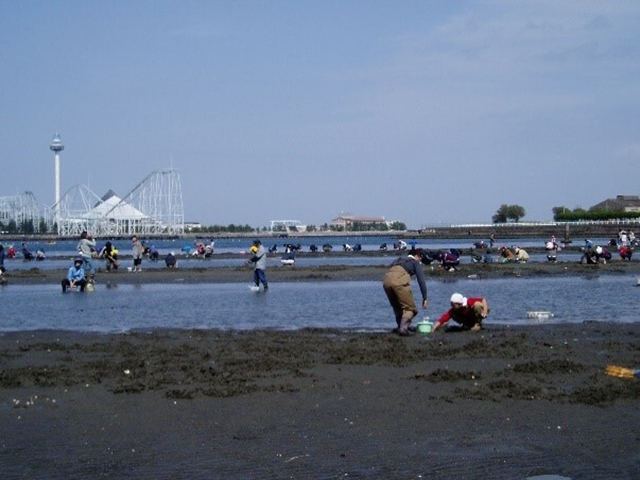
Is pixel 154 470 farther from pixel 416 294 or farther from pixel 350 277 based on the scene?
pixel 350 277

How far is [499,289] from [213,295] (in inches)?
338

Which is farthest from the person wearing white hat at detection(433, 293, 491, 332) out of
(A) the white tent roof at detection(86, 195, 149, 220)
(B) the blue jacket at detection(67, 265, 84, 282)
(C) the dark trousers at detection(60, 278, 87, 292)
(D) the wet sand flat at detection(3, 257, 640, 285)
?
(A) the white tent roof at detection(86, 195, 149, 220)

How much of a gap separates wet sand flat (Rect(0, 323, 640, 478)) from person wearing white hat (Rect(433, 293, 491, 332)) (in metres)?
1.28

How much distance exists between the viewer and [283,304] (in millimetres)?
23125

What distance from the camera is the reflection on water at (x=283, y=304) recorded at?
18.4m

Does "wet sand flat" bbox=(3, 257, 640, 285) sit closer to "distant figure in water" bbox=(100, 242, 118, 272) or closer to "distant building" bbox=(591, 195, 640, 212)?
"distant figure in water" bbox=(100, 242, 118, 272)

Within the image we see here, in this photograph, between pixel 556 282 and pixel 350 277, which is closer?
pixel 556 282

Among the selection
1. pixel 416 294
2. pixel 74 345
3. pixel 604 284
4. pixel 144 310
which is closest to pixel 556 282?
pixel 604 284

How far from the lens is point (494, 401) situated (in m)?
9.53

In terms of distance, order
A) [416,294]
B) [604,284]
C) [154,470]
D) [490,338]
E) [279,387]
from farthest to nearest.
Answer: [604,284]
[416,294]
[490,338]
[279,387]
[154,470]

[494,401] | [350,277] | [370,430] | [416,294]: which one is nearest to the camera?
[370,430]

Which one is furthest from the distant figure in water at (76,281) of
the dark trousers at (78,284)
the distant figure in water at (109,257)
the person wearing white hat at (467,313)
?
the person wearing white hat at (467,313)

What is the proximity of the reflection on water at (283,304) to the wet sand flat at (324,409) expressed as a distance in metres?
4.07

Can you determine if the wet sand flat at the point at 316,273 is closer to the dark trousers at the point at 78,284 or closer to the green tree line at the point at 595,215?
the dark trousers at the point at 78,284
